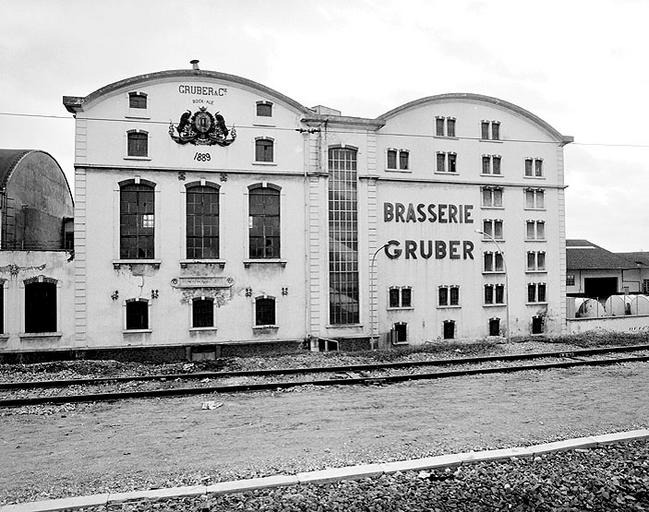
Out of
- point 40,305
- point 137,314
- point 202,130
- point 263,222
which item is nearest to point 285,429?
point 137,314

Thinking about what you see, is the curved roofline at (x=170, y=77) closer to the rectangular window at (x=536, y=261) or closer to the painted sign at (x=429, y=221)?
the painted sign at (x=429, y=221)

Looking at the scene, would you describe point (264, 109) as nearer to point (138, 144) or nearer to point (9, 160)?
point (138, 144)

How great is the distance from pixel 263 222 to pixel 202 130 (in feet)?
19.4

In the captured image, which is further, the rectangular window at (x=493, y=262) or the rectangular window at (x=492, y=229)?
the rectangular window at (x=493, y=262)

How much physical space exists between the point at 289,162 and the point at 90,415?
17.9 metres

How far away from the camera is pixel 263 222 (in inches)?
1097

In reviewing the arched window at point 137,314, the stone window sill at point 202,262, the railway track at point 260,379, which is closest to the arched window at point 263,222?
the stone window sill at point 202,262

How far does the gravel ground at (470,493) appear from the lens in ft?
25.1

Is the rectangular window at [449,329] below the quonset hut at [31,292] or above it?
below

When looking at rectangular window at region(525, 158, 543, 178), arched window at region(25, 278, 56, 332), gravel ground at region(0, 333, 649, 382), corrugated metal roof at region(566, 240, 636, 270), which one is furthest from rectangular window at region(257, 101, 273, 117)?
corrugated metal roof at region(566, 240, 636, 270)

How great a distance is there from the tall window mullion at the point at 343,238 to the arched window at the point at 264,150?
3.51 m

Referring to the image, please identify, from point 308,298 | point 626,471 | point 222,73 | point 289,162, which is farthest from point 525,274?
point 626,471

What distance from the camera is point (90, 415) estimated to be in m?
13.7

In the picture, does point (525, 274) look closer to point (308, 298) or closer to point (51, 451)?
point (308, 298)
